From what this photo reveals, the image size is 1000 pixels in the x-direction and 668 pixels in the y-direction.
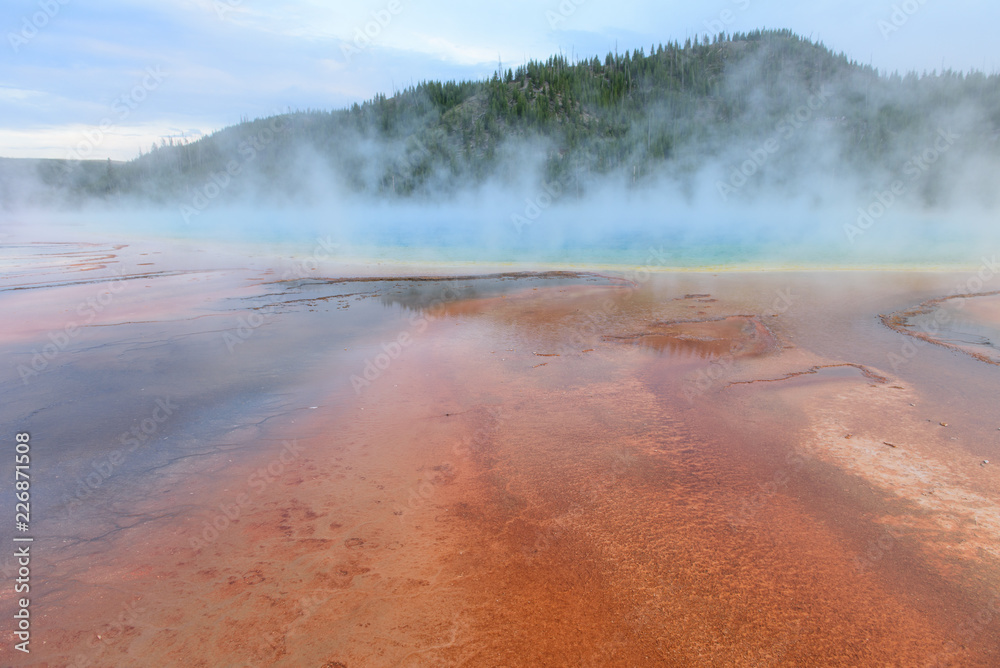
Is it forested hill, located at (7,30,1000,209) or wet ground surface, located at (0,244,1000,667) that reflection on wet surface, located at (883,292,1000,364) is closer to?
wet ground surface, located at (0,244,1000,667)

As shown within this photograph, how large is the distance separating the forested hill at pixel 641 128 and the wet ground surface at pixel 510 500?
63407 millimetres

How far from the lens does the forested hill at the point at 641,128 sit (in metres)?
67.7

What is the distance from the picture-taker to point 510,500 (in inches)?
138

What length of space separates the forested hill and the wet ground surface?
63407 mm

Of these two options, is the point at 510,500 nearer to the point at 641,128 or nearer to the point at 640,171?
the point at 640,171

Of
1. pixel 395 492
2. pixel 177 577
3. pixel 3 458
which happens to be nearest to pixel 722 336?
pixel 395 492

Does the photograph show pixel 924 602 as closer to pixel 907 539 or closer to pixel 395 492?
pixel 907 539

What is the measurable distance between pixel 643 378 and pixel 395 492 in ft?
11.0

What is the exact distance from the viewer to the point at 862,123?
7069 cm

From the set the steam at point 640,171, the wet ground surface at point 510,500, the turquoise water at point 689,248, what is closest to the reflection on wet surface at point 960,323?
the wet ground surface at point 510,500

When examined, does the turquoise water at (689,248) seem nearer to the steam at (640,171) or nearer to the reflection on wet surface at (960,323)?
the steam at (640,171)

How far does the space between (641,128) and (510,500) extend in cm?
8053

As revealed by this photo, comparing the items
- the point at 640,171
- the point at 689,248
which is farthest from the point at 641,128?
the point at 689,248

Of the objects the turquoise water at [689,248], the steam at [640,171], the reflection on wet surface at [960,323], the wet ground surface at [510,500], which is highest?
the steam at [640,171]
